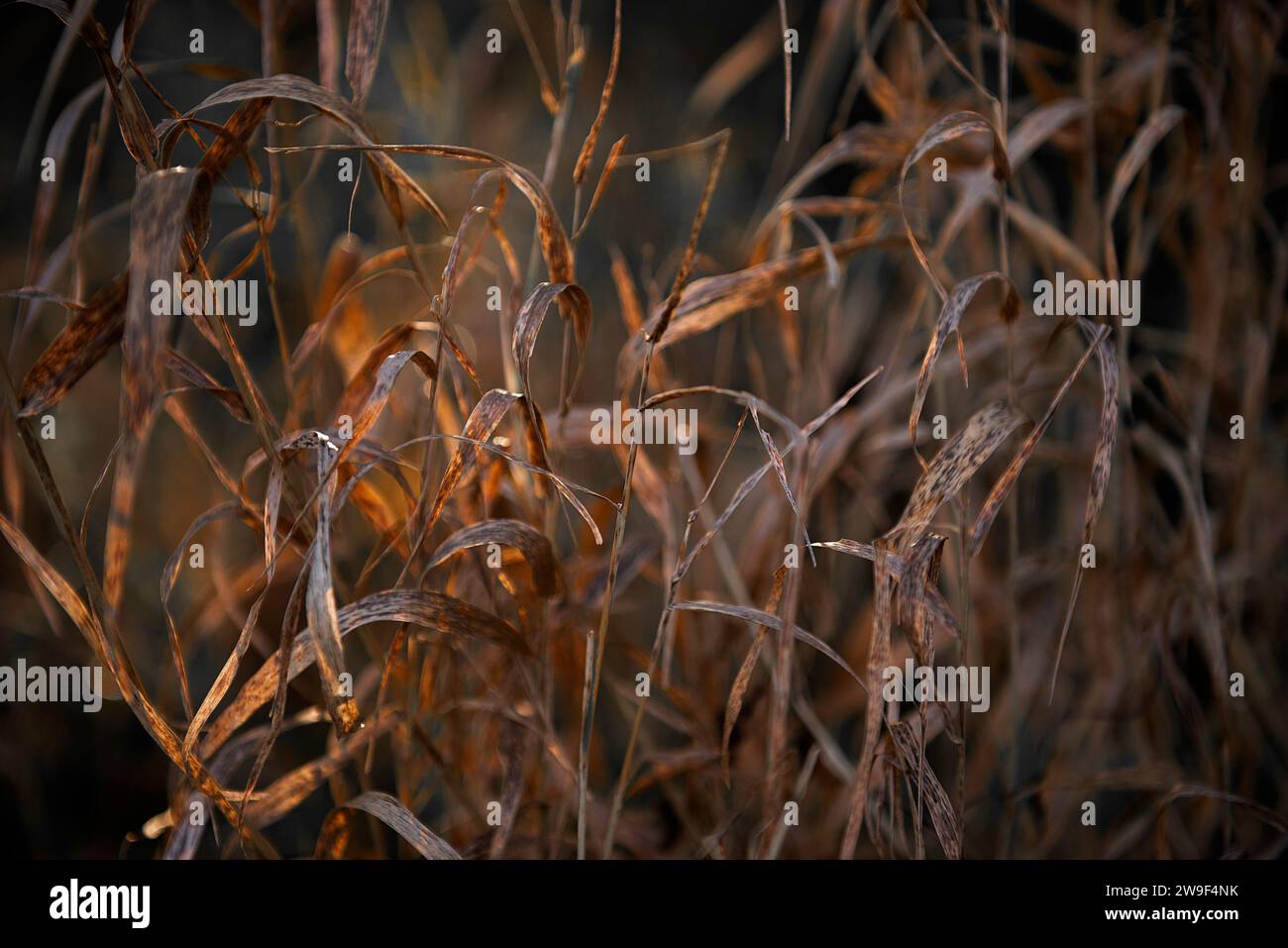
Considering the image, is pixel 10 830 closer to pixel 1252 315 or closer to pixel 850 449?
pixel 850 449

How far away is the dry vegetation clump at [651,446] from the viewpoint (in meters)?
0.43

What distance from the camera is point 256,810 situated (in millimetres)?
519

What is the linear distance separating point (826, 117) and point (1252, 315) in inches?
19.6

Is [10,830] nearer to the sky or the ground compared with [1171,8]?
nearer to the ground

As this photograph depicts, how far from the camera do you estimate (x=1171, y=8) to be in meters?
0.63

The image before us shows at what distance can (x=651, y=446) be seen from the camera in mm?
819

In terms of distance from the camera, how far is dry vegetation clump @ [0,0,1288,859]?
434 mm
